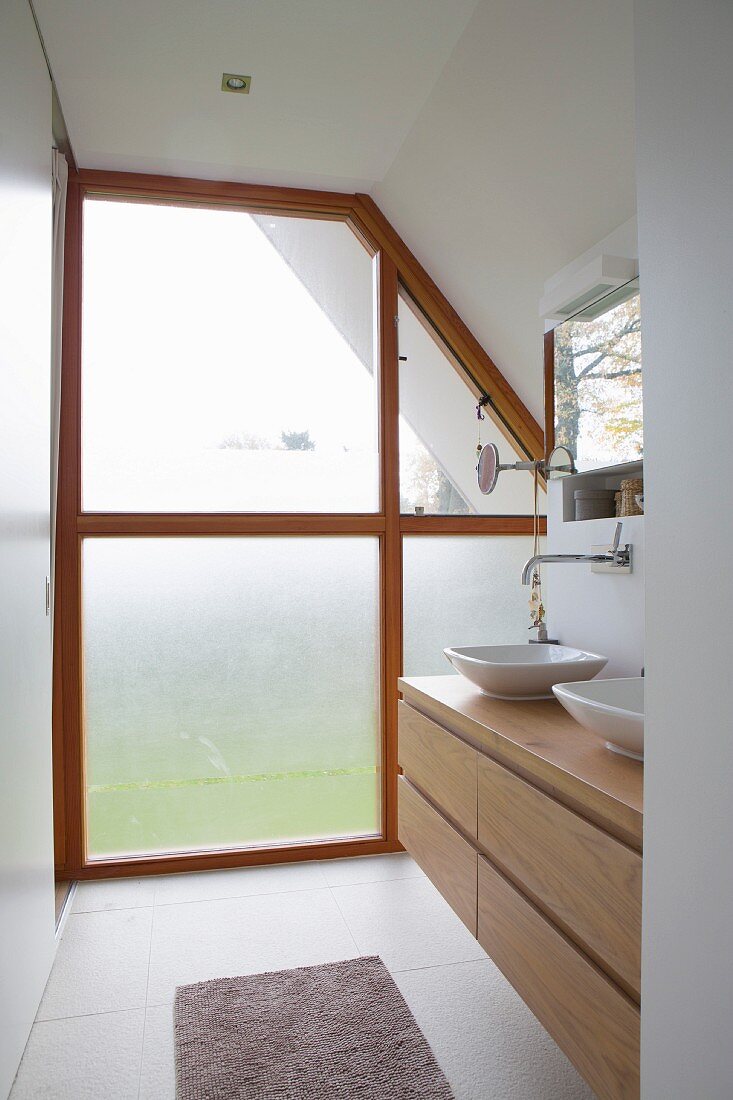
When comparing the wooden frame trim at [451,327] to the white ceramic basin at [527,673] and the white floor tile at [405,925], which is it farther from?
the white floor tile at [405,925]

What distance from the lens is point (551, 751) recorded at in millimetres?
1604

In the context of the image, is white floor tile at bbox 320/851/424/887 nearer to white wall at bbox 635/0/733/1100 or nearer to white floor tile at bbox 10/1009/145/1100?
white floor tile at bbox 10/1009/145/1100

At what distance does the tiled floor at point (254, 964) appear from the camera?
6.16 ft

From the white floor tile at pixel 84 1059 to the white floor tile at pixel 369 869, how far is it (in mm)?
984

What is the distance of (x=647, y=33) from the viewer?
1052 mm

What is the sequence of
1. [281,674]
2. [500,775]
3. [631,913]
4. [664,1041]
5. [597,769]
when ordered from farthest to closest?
[281,674], [500,775], [597,769], [631,913], [664,1041]

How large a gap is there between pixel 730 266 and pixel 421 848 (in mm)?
1923

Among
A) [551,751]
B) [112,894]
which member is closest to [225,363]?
[112,894]

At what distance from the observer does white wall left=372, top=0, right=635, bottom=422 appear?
6.35 ft

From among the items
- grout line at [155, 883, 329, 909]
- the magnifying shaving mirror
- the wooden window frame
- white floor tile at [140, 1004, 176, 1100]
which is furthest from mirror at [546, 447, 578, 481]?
white floor tile at [140, 1004, 176, 1100]

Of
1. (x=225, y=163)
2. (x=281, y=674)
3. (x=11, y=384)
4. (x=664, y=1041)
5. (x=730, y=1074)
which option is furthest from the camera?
(x=281, y=674)

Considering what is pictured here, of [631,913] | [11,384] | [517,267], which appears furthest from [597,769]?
[517,267]

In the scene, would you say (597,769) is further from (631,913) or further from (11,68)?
(11,68)

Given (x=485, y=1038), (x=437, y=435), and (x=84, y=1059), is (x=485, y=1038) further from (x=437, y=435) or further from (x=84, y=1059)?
(x=437, y=435)
